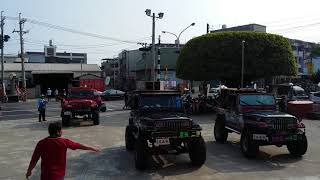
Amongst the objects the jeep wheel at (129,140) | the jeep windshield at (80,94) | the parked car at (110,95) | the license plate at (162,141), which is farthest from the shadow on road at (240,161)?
the parked car at (110,95)

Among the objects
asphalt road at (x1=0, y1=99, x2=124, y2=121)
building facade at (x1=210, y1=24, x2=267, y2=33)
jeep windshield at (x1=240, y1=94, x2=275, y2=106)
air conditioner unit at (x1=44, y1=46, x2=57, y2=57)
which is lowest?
asphalt road at (x1=0, y1=99, x2=124, y2=121)

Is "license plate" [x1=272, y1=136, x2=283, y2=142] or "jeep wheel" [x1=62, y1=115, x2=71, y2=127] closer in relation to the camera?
"license plate" [x1=272, y1=136, x2=283, y2=142]

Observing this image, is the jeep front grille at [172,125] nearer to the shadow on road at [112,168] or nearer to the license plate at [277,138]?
the shadow on road at [112,168]

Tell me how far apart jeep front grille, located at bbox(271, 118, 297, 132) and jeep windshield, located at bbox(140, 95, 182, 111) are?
289 centimetres

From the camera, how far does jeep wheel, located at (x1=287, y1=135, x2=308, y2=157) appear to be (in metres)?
→ 14.8

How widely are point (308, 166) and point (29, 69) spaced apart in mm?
70132

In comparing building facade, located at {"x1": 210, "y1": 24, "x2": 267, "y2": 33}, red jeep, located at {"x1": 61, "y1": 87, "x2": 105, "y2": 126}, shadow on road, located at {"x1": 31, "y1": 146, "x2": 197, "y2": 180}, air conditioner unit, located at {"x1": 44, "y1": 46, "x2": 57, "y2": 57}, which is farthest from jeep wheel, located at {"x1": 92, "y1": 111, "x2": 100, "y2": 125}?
air conditioner unit, located at {"x1": 44, "y1": 46, "x2": 57, "y2": 57}

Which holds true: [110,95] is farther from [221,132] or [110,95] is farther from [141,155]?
[141,155]

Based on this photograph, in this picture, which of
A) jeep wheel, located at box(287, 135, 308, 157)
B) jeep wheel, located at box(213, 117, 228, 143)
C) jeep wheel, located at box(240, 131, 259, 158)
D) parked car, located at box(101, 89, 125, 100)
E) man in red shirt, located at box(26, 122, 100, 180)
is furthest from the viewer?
parked car, located at box(101, 89, 125, 100)

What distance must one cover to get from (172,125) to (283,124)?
12.1ft

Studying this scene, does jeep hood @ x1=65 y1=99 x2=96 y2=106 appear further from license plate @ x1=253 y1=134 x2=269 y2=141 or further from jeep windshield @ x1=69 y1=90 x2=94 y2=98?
license plate @ x1=253 y1=134 x2=269 y2=141

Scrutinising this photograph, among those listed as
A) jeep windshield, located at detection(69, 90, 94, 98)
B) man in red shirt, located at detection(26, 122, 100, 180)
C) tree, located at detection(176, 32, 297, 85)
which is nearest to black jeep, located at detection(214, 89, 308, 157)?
man in red shirt, located at detection(26, 122, 100, 180)

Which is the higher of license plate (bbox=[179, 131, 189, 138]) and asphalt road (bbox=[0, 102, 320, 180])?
license plate (bbox=[179, 131, 189, 138])

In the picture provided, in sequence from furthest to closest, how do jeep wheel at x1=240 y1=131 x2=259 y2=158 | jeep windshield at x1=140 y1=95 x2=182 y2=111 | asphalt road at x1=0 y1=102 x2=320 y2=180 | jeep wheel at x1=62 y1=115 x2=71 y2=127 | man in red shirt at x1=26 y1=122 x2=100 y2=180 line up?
jeep wheel at x1=62 y1=115 x2=71 y2=127 < jeep windshield at x1=140 y1=95 x2=182 y2=111 < jeep wheel at x1=240 y1=131 x2=259 y2=158 < asphalt road at x1=0 y1=102 x2=320 y2=180 < man in red shirt at x1=26 y1=122 x2=100 y2=180
